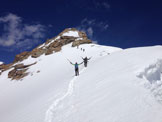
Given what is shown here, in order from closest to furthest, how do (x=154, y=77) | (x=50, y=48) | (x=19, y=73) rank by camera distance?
(x=154, y=77) < (x=19, y=73) < (x=50, y=48)

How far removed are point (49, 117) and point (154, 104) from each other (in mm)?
4478

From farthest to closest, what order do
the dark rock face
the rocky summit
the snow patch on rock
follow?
the rocky summit → the dark rock face → the snow patch on rock

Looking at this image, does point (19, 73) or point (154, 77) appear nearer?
point (154, 77)

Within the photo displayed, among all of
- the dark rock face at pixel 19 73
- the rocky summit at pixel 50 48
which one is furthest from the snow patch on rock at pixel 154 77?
the rocky summit at pixel 50 48

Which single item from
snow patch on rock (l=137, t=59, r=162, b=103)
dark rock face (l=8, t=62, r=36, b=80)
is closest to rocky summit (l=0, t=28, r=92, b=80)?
dark rock face (l=8, t=62, r=36, b=80)

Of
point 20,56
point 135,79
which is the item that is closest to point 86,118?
point 135,79

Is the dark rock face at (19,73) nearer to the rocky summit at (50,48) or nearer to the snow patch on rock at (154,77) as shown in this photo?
the rocky summit at (50,48)

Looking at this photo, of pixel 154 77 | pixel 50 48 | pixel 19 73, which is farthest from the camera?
pixel 50 48

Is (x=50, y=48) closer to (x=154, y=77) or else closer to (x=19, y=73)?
(x=19, y=73)

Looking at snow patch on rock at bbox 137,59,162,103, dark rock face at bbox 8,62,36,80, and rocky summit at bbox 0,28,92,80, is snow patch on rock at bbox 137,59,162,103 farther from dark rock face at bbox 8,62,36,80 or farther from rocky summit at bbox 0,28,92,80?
rocky summit at bbox 0,28,92,80

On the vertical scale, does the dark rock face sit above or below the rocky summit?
below

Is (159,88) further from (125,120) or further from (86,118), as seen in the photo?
(86,118)

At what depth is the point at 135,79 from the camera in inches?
231

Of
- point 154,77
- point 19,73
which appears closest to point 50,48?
point 19,73
